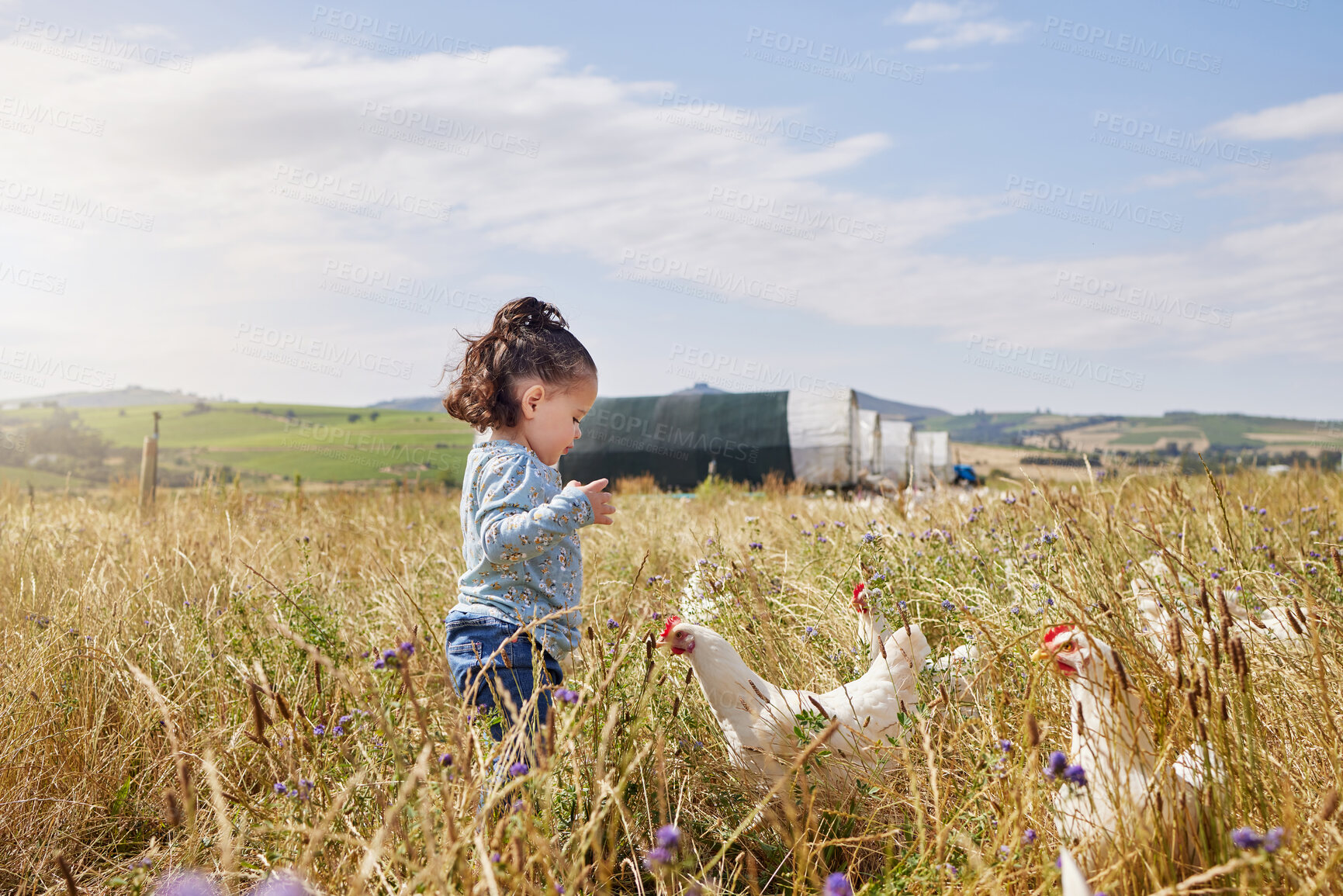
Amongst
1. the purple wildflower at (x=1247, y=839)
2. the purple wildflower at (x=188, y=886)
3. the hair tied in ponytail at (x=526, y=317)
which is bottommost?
the purple wildflower at (x=188, y=886)

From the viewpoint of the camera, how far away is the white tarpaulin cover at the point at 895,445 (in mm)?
21422

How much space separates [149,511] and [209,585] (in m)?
4.20

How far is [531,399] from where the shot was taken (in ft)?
8.84

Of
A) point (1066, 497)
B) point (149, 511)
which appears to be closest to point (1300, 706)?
point (1066, 497)

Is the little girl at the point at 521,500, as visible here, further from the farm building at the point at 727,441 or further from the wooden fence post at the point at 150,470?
the farm building at the point at 727,441

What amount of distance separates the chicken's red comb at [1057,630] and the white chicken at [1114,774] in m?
0.01

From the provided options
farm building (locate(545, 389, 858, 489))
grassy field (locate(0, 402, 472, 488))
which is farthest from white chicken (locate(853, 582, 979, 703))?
grassy field (locate(0, 402, 472, 488))

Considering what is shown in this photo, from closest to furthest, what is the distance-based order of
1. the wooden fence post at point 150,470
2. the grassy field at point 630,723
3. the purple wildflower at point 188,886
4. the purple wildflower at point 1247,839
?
the purple wildflower at point 1247,839 → the purple wildflower at point 188,886 → the grassy field at point 630,723 → the wooden fence post at point 150,470

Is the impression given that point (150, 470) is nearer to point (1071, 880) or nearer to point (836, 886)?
point (836, 886)

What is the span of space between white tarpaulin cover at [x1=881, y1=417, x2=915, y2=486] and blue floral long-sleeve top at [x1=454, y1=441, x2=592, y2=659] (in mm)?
19316

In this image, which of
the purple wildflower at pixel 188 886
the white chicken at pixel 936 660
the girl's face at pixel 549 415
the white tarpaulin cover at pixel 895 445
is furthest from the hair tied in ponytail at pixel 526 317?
the white tarpaulin cover at pixel 895 445

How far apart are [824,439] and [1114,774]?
47.3 feet

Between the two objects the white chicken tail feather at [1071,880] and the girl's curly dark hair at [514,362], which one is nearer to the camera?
the white chicken tail feather at [1071,880]

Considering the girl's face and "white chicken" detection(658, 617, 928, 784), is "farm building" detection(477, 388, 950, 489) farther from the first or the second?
"white chicken" detection(658, 617, 928, 784)
